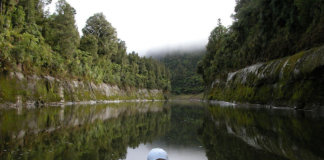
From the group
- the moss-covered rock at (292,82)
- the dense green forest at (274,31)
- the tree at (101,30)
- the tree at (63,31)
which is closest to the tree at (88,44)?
the tree at (101,30)

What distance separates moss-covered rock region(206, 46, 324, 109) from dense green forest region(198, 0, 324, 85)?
198 cm

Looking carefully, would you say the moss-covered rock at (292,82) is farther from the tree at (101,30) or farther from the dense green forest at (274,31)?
the tree at (101,30)

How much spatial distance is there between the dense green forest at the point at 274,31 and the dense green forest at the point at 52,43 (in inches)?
1216

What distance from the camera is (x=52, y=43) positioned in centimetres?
4262

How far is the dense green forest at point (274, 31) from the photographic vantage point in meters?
21.1

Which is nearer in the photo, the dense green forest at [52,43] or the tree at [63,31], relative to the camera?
the dense green forest at [52,43]

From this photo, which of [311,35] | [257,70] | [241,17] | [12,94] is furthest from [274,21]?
[12,94]

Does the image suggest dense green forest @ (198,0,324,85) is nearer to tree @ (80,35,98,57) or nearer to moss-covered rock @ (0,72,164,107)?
moss-covered rock @ (0,72,164,107)

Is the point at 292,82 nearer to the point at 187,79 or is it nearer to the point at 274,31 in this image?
the point at 274,31

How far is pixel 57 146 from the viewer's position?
7.20m

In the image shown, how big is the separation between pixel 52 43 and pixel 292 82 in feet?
129

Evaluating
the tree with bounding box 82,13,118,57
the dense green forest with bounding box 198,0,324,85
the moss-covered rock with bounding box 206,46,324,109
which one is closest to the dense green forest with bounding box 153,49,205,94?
the tree with bounding box 82,13,118,57

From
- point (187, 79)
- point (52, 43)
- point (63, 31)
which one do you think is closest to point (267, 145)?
point (52, 43)

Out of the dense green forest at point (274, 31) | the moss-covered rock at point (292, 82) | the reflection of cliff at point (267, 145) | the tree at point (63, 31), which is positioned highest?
the tree at point (63, 31)
